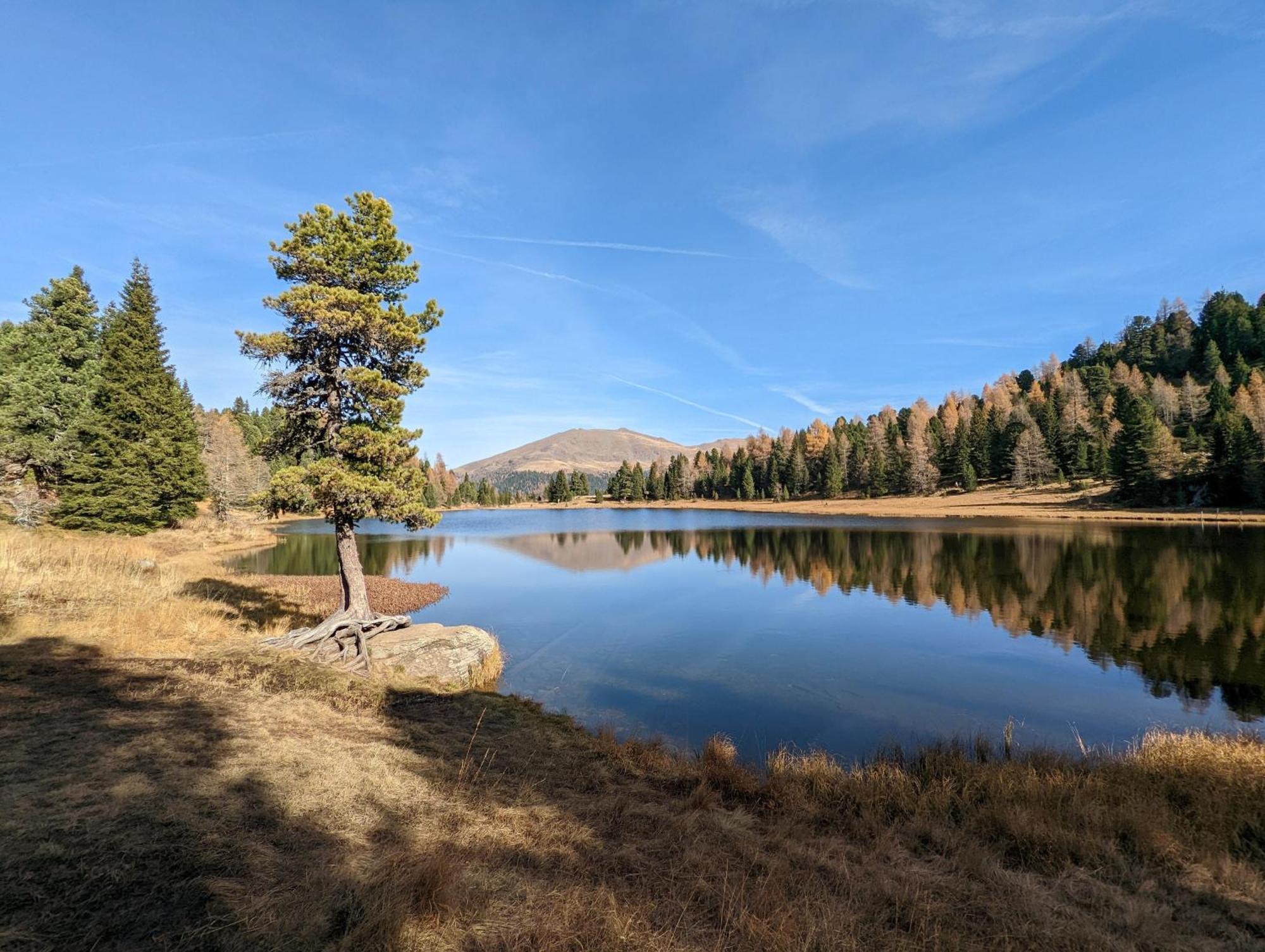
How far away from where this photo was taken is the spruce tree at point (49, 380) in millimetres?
31094

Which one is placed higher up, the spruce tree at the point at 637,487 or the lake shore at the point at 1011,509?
the spruce tree at the point at 637,487

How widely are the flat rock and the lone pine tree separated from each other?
30.5 inches

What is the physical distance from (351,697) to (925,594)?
27626mm

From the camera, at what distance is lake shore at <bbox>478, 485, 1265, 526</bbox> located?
2510 inches

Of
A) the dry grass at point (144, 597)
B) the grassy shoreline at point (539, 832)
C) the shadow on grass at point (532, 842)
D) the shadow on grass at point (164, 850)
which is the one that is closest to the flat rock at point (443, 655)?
the dry grass at point (144, 597)

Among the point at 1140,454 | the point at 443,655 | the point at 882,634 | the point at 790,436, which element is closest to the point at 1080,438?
the point at 1140,454

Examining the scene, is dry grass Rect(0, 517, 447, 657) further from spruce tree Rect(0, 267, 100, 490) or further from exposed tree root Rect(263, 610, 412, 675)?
spruce tree Rect(0, 267, 100, 490)

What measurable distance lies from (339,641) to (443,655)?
9.13ft

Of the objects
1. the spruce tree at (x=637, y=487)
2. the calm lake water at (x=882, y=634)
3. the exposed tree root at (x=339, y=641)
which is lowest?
the calm lake water at (x=882, y=634)

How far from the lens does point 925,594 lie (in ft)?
95.2

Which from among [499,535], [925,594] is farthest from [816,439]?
[925,594]

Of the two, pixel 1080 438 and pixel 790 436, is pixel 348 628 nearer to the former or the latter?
pixel 1080 438

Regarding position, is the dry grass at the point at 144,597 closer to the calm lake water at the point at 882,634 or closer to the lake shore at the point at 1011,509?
the calm lake water at the point at 882,634

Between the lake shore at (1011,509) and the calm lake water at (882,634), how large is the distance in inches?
717
